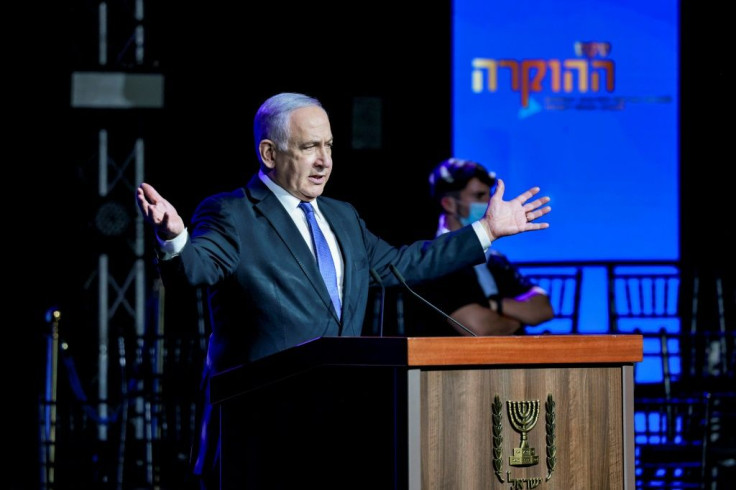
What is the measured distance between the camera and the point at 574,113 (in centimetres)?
768

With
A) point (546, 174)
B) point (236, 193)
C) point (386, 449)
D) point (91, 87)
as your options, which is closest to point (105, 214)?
point (91, 87)

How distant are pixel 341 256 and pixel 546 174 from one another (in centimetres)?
490

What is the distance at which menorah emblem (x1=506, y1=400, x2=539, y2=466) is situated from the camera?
229 cm

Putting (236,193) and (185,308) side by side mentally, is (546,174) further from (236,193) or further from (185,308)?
(236,193)

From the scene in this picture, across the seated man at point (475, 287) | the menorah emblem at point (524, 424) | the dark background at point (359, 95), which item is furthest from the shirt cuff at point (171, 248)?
the dark background at point (359, 95)

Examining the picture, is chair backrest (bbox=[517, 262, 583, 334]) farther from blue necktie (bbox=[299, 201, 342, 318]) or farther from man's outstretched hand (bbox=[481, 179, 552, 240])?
blue necktie (bbox=[299, 201, 342, 318])

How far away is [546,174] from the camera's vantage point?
7637 millimetres

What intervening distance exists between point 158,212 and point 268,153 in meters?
0.57

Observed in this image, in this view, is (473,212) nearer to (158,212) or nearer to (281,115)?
(281,115)

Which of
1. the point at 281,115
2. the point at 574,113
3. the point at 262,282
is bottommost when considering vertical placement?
the point at 262,282

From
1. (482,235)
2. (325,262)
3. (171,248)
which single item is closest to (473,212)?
(482,235)

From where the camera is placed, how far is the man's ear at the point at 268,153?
3.00 m

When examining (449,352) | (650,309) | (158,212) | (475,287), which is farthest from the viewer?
(650,309)

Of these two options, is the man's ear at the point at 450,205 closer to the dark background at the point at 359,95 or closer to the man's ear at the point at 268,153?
the man's ear at the point at 268,153
